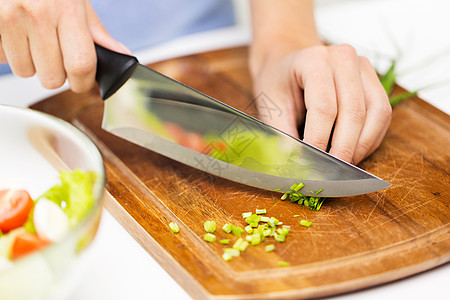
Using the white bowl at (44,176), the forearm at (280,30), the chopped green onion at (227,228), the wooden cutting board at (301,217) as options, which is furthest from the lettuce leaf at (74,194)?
the forearm at (280,30)

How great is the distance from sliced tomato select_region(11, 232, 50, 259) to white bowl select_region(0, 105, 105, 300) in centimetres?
1

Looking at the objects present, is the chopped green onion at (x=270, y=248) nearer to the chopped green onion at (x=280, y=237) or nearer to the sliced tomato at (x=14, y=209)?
the chopped green onion at (x=280, y=237)

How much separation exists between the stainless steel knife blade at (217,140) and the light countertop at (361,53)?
189mm

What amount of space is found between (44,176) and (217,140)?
34 centimetres

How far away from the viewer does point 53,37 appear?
3.26ft

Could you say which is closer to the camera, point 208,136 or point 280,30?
point 208,136

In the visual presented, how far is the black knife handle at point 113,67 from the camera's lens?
1000mm

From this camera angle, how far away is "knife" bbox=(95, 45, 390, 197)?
899 mm

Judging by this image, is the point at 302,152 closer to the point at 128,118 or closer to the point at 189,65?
the point at 128,118

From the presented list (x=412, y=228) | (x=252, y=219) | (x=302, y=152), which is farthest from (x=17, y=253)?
(x=412, y=228)

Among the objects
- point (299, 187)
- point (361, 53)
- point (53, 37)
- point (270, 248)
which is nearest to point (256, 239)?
point (270, 248)

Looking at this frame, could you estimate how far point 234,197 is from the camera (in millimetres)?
964

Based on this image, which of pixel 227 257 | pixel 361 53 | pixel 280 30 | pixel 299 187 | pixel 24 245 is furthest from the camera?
pixel 361 53

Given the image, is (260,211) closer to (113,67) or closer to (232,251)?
(232,251)
